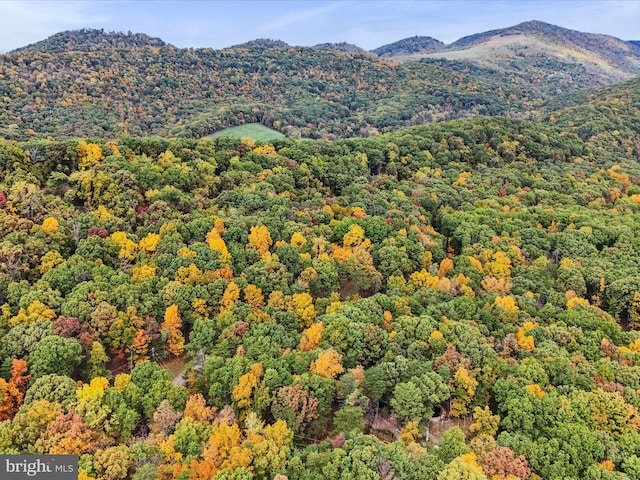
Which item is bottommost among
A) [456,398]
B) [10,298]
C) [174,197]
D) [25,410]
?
[456,398]

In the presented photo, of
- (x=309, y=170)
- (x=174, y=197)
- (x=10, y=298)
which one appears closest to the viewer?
(x=10, y=298)

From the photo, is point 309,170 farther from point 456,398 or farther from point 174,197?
point 456,398

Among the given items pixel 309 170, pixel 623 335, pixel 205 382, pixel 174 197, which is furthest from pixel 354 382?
pixel 309 170

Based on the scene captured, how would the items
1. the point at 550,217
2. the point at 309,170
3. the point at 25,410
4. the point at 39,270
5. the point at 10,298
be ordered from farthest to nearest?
1. the point at 309,170
2. the point at 550,217
3. the point at 39,270
4. the point at 10,298
5. the point at 25,410

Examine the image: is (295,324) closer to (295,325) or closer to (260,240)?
(295,325)

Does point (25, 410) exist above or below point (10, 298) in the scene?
below
